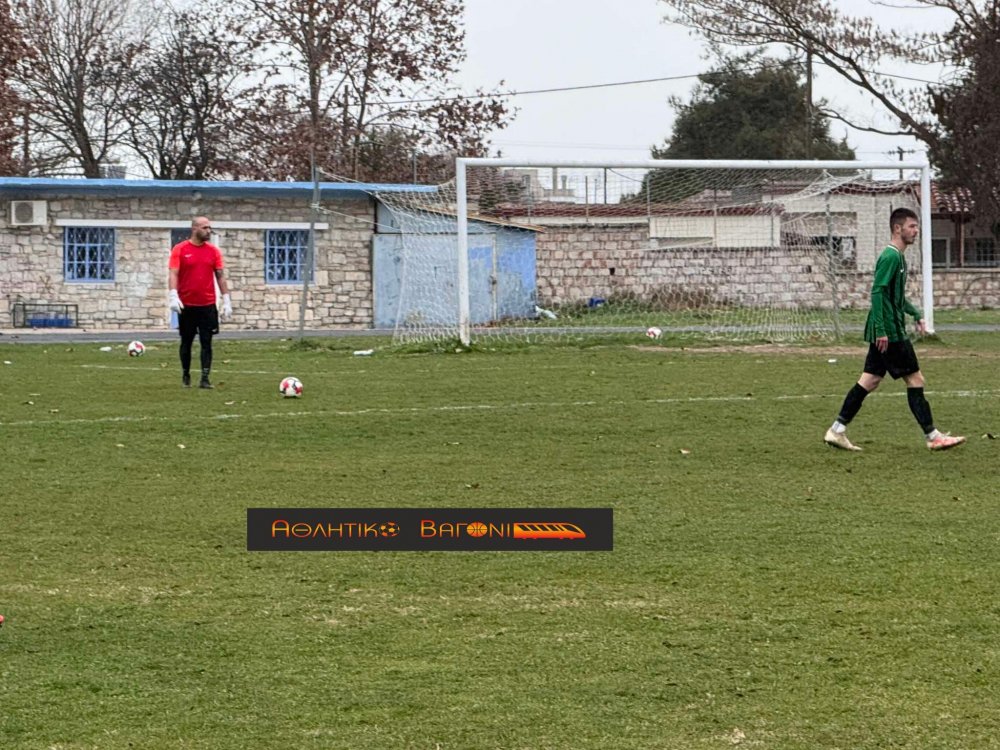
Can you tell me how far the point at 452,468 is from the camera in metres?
9.77

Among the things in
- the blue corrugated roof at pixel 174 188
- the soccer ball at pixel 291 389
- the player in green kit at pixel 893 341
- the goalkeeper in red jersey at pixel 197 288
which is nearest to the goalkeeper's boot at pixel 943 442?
the player in green kit at pixel 893 341

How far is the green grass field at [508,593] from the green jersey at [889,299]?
0.83 metres

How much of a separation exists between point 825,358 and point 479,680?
Result: 54.6 ft

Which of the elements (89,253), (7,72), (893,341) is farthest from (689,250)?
(7,72)

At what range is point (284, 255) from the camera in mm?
38406

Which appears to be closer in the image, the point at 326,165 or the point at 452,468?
the point at 452,468

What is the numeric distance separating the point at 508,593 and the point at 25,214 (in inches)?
1274

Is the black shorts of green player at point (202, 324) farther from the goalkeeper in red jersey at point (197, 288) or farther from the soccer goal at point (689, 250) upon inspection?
the soccer goal at point (689, 250)

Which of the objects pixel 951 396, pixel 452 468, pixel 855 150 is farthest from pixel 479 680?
pixel 855 150

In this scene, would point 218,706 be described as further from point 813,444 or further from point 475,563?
point 813,444

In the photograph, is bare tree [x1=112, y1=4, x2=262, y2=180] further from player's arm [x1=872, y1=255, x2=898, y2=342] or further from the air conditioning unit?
player's arm [x1=872, y1=255, x2=898, y2=342]

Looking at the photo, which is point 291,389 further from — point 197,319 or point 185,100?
point 185,100

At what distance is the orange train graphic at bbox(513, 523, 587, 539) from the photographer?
739cm

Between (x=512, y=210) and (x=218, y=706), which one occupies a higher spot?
(x=512, y=210)
